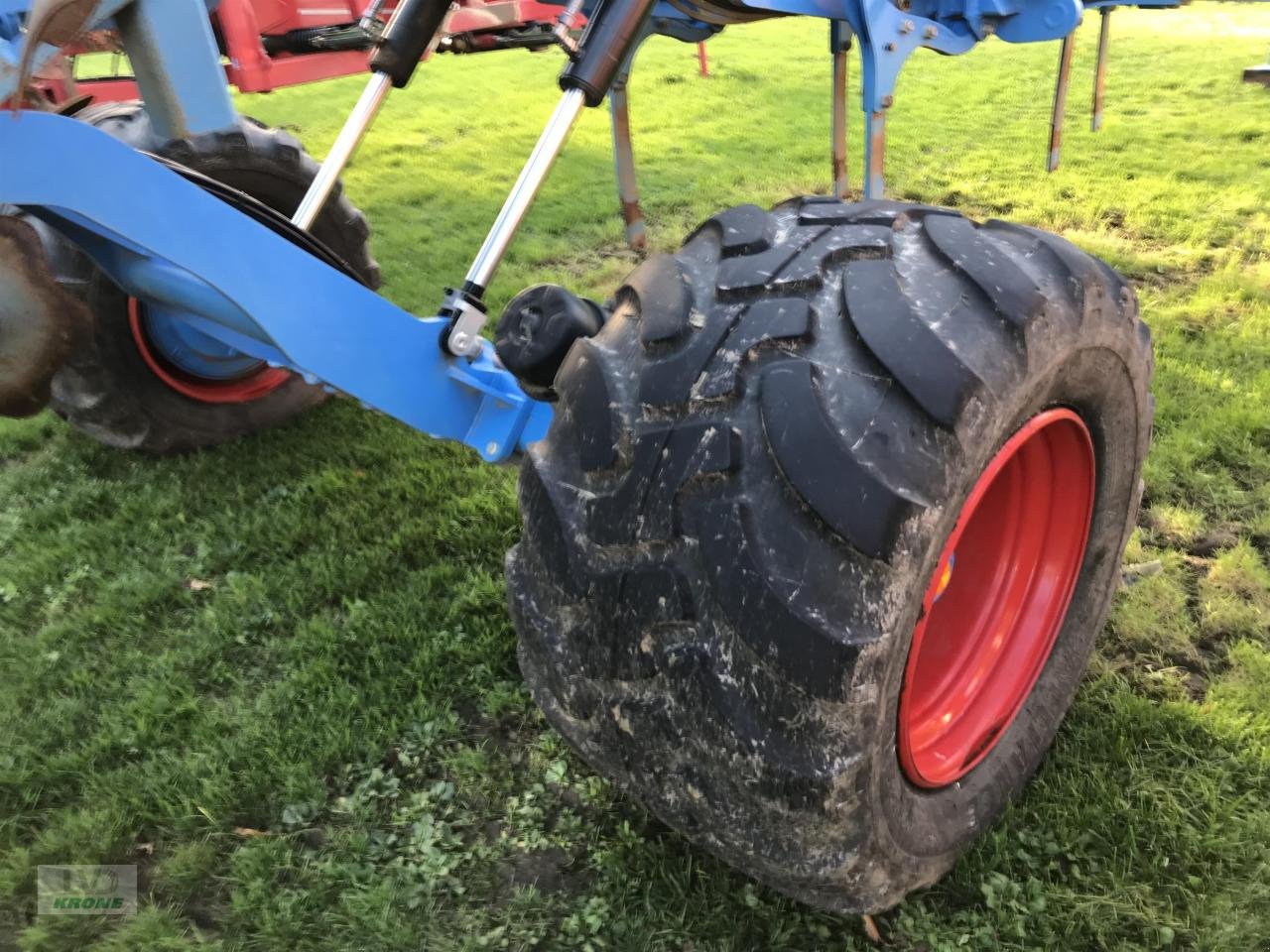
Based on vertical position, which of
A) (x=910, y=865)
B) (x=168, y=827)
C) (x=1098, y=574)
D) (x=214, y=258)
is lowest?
(x=168, y=827)

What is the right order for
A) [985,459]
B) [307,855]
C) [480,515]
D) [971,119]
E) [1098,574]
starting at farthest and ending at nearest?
1. [971,119]
2. [480,515]
3. [1098,574]
4. [307,855]
5. [985,459]

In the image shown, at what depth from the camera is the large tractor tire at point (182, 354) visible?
9.16ft

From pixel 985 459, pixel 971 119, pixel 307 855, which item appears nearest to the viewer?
pixel 985 459

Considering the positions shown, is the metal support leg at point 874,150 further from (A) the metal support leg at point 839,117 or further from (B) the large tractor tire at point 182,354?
(B) the large tractor tire at point 182,354

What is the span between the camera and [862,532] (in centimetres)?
121

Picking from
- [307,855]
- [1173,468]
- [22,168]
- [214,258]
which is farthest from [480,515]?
[1173,468]

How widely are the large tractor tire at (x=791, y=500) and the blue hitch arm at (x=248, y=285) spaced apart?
444 mm

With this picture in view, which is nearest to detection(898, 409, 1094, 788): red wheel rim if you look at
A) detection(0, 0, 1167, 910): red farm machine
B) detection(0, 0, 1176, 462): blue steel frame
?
detection(0, 0, 1167, 910): red farm machine

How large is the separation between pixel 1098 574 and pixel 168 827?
6.79 ft

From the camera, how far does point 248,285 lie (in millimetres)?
1591

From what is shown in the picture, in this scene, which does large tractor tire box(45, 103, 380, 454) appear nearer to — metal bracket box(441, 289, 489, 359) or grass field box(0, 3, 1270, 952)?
grass field box(0, 3, 1270, 952)

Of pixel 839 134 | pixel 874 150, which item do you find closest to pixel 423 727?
pixel 874 150

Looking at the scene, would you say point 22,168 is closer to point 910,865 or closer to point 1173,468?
point 910,865

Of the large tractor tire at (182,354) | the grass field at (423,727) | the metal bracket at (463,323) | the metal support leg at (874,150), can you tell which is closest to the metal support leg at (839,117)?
the metal support leg at (874,150)
